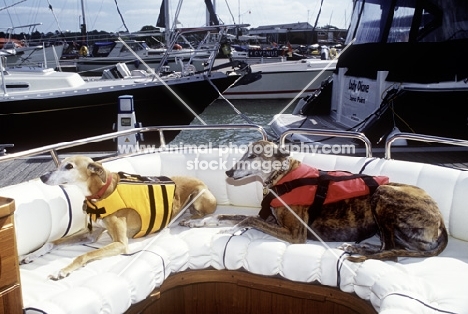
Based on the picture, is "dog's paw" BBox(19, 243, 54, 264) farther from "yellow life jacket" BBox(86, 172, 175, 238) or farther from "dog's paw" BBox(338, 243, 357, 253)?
"dog's paw" BBox(338, 243, 357, 253)

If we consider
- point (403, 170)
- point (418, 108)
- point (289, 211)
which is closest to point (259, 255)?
point (289, 211)

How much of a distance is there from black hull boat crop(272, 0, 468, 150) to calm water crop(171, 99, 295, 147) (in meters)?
4.45

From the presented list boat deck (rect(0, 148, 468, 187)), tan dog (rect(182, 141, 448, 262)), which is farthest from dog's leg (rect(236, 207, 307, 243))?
boat deck (rect(0, 148, 468, 187))

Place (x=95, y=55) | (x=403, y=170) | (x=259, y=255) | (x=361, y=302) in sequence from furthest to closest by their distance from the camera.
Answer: (x=95, y=55) → (x=403, y=170) → (x=259, y=255) → (x=361, y=302)

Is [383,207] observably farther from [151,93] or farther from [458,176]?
[151,93]

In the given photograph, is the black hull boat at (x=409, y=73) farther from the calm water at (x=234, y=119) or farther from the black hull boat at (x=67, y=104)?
the calm water at (x=234, y=119)

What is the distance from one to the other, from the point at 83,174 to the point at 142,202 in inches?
22.7

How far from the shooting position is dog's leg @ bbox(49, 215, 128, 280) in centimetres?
335

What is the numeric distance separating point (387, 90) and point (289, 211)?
6135 millimetres

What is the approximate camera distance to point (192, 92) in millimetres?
14383

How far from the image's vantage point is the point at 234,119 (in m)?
19.7

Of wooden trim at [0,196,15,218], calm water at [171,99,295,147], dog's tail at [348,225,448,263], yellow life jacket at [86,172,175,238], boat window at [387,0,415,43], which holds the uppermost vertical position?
boat window at [387,0,415,43]

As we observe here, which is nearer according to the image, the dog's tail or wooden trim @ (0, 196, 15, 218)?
wooden trim @ (0, 196, 15, 218)

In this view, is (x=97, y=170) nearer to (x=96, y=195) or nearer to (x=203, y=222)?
(x=96, y=195)
